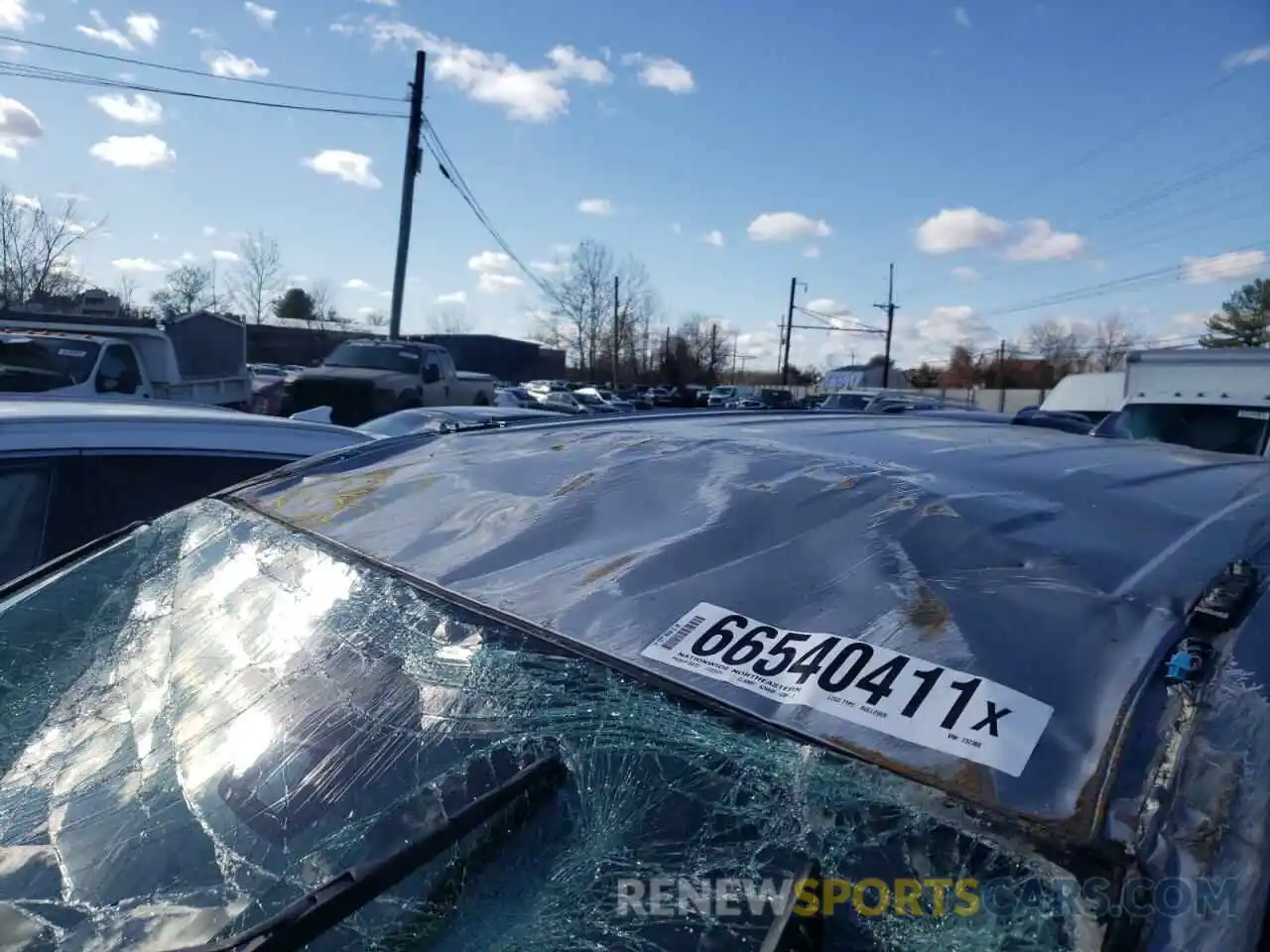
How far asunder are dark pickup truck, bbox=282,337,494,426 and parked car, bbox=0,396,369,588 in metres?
11.6

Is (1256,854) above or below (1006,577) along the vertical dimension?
below

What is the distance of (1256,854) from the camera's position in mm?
930

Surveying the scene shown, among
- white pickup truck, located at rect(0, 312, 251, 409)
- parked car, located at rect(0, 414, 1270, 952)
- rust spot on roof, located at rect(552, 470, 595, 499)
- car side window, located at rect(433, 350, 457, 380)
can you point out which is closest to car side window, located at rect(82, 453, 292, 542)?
parked car, located at rect(0, 414, 1270, 952)

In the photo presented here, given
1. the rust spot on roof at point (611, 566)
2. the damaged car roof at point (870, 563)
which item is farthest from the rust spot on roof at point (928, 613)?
the rust spot on roof at point (611, 566)

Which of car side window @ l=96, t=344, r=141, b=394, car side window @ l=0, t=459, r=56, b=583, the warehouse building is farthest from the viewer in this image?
the warehouse building

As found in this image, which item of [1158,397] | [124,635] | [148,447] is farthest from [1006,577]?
[1158,397]

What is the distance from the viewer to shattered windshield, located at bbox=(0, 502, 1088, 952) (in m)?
1.03

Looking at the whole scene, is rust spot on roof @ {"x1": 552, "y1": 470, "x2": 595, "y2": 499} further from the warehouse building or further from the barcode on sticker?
the warehouse building

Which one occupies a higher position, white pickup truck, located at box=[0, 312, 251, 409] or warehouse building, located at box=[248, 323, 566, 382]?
warehouse building, located at box=[248, 323, 566, 382]

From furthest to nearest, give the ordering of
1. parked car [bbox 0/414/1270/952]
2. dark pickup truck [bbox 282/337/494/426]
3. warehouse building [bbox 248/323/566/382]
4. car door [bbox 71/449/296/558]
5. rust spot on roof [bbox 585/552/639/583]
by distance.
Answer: warehouse building [bbox 248/323/566/382], dark pickup truck [bbox 282/337/494/426], car door [bbox 71/449/296/558], rust spot on roof [bbox 585/552/639/583], parked car [bbox 0/414/1270/952]

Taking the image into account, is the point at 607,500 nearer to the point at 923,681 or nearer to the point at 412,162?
the point at 923,681

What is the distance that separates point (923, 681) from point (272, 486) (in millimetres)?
1888

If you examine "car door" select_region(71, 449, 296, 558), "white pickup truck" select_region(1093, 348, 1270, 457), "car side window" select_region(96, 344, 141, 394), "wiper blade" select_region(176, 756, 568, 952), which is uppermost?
"white pickup truck" select_region(1093, 348, 1270, 457)

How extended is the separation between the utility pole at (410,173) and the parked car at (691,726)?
1751 centimetres
